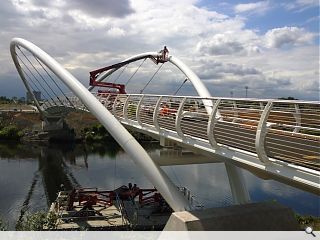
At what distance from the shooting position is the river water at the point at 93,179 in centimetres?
2594

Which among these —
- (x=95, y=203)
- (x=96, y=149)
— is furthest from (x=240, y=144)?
(x=96, y=149)

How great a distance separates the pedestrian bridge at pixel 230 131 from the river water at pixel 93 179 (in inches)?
57.2

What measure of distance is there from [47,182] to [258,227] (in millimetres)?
24719

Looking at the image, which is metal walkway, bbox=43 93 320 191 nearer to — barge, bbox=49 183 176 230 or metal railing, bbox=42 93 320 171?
metal railing, bbox=42 93 320 171

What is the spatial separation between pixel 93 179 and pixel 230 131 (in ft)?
84.2

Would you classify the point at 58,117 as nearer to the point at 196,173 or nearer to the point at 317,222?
the point at 196,173

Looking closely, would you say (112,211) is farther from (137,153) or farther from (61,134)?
(61,134)

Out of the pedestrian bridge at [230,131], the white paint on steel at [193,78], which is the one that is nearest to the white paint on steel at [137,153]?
the pedestrian bridge at [230,131]

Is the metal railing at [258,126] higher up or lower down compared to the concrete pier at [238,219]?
higher up

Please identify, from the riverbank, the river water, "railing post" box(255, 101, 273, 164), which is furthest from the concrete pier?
the riverbank

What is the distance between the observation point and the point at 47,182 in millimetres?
33125

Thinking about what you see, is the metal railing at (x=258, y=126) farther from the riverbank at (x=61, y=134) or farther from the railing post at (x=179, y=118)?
the riverbank at (x=61, y=134)

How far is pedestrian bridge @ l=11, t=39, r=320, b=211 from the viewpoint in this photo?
25.4ft

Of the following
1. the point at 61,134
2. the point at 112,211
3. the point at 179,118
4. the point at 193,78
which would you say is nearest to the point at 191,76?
the point at 193,78
